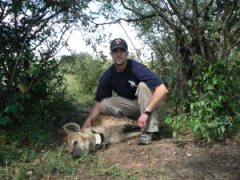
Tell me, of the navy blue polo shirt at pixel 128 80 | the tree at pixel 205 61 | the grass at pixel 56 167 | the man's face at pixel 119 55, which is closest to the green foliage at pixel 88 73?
the tree at pixel 205 61

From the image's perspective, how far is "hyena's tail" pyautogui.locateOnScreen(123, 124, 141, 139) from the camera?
5.32 meters

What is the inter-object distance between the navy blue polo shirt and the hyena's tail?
37 cm

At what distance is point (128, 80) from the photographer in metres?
5.29

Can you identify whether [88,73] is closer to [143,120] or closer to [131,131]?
[131,131]

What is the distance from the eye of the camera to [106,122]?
5.38m

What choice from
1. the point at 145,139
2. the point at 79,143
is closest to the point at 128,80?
the point at 145,139

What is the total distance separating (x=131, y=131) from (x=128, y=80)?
615mm

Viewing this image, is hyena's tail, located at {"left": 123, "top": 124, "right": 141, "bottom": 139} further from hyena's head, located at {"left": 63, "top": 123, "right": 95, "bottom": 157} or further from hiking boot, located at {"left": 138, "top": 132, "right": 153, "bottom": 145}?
hyena's head, located at {"left": 63, "top": 123, "right": 95, "bottom": 157}

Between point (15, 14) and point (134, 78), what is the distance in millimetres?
1621

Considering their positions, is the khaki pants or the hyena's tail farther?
the khaki pants

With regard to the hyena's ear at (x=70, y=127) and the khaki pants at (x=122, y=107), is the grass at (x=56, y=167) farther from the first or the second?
the khaki pants at (x=122, y=107)

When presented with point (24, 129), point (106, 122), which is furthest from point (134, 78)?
point (24, 129)

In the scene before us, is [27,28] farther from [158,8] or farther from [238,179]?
[238,179]

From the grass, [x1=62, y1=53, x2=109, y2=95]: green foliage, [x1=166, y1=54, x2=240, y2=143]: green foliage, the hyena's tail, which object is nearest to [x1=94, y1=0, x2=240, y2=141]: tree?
[x1=166, y1=54, x2=240, y2=143]: green foliage
